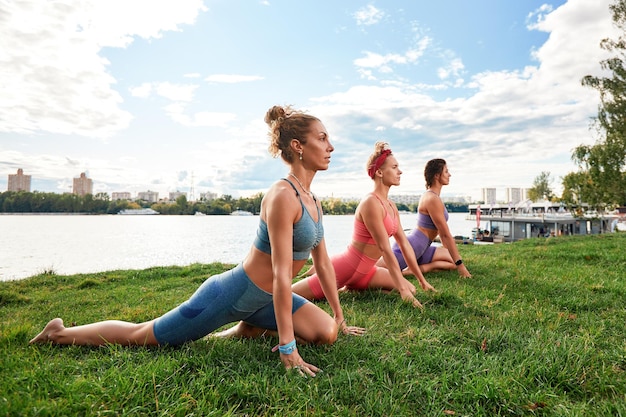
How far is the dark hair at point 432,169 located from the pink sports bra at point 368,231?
70.9 inches

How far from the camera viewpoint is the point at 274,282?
2.69 m

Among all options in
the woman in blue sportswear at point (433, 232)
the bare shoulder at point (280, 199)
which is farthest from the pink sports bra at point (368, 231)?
the bare shoulder at point (280, 199)

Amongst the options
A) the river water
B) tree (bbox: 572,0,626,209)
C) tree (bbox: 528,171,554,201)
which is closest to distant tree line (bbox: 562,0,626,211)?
tree (bbox: 572,0,626,209)

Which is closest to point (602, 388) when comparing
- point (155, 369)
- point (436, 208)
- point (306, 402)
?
point (306, 402)

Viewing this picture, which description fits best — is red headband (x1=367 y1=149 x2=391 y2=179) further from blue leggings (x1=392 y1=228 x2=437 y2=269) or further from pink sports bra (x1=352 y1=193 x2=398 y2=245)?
blue leggings (x1=392 y1=228 x2=437 y2=269)

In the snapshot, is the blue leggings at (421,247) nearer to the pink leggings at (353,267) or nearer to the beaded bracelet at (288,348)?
the pink leggings at (353,267)

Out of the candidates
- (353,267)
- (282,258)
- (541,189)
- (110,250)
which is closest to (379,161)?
(353,267)

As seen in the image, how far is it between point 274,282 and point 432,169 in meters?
4.95

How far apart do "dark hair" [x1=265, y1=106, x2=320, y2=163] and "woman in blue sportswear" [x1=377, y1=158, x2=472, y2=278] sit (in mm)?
3713

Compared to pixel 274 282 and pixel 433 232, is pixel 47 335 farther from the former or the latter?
pixel 433 232

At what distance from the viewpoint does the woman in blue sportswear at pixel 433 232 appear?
6531 millimetres

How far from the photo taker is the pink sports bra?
5.03 meters

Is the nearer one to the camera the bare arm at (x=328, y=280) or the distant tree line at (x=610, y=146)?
the bare arm at (x=328, y=280)

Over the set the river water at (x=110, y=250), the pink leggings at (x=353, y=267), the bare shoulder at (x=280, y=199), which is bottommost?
the river water at (x=110, y=250)
